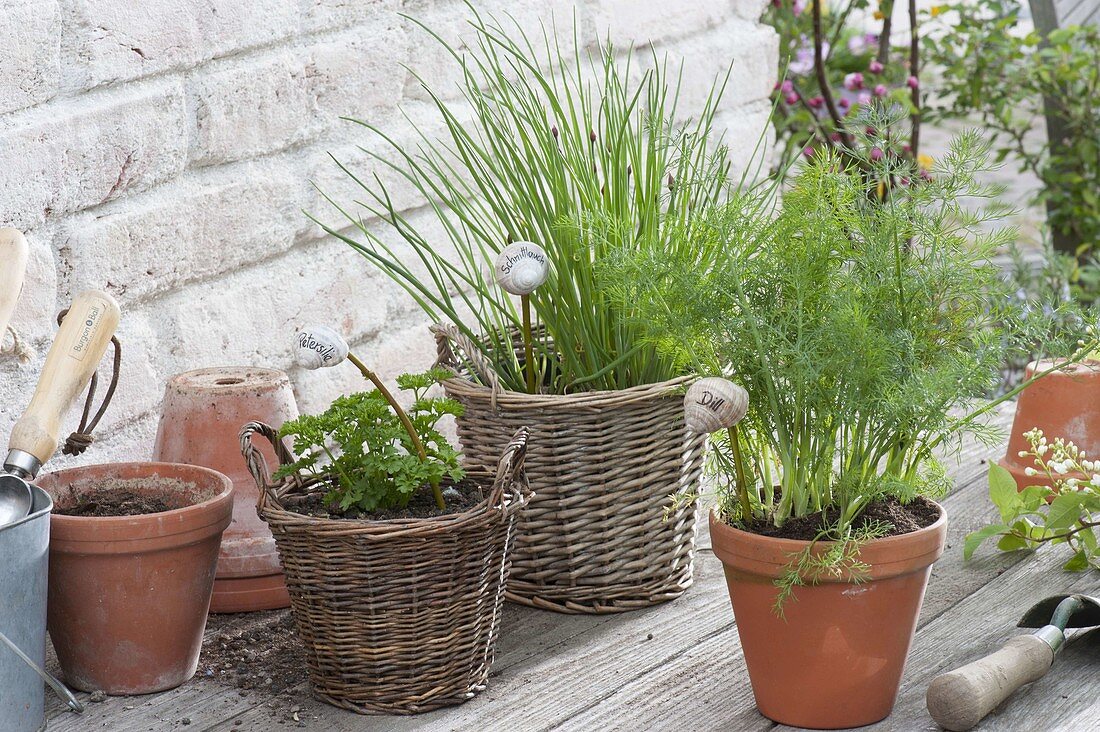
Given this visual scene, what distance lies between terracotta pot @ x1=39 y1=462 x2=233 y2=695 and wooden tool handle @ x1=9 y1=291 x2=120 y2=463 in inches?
3.3

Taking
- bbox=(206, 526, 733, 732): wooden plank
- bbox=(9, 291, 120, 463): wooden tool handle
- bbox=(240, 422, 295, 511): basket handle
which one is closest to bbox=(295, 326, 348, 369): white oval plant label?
bbox=(240, 422, 295, 511): basket handle

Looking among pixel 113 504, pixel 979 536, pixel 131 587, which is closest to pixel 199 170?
pixel 113 504

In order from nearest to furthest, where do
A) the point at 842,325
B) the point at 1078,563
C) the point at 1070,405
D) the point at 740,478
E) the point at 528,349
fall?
the point at 842,325 → the point at 740,478 → the point at 528,349 → the point at 1078,563 → the point at 1070,405

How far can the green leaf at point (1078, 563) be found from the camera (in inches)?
61.0

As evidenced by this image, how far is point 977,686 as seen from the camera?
1.17m

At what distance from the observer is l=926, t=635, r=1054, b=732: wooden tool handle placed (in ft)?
3.82

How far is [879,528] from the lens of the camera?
1156 mm

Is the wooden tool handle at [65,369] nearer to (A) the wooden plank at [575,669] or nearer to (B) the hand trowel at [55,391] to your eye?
(B) the hand trowel at [55,391]

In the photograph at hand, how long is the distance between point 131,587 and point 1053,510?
1.03 meters

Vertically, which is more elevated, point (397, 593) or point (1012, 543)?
point (397, 593)

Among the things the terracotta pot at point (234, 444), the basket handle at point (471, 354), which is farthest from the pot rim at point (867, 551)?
the terracotta pot at point (234, 444)

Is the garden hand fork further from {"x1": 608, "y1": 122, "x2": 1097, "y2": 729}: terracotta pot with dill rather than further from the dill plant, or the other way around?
the dill plant

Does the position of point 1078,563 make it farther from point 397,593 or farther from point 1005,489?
point 397,593

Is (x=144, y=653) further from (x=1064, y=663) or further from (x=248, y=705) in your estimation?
(x=1064, y=663)
